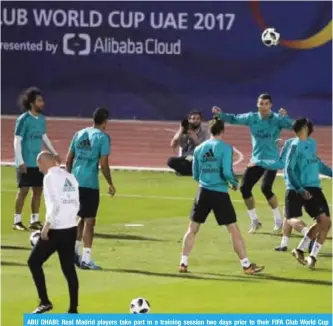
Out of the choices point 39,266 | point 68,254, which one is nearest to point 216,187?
point 68,254

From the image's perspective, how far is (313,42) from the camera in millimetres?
43438

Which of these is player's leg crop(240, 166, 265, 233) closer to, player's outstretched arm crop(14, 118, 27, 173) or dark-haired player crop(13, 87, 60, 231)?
dark-haired player crop(13, 87, 60, 231)

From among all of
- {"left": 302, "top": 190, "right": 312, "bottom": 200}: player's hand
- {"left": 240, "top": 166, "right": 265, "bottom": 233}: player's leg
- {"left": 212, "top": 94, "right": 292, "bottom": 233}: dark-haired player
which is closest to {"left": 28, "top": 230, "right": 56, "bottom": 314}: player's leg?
{"left": 302, "top": 190, "right": 312, "bottom": 200}: player's hand

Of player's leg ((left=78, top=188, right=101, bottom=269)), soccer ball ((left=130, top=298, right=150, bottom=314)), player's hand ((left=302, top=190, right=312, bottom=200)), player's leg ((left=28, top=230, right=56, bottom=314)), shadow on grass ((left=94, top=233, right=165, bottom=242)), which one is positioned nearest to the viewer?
soccer ball ((left=130, top=298, right=150, bottom=314))

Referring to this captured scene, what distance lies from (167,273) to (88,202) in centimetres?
146

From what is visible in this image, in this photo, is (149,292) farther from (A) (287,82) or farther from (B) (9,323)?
(A) (287,82)

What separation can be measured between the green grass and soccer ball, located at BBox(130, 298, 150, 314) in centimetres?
70

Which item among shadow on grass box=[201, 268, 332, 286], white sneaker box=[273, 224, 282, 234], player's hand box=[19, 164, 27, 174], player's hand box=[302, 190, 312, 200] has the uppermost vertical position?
player's hand box=[19, 164, 27, 174]

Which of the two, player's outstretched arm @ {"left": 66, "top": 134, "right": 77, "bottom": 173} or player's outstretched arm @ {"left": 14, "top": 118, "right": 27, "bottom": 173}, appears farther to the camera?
player's outstretched arm @ {"left": 14, "top": 118, "right": 27, "bottom": 173}

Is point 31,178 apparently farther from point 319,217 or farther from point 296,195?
point 319,217

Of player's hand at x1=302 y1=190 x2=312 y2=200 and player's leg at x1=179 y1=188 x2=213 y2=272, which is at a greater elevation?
player's hand at x1=302 y1=190 x2=312 y2=200

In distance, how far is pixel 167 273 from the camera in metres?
18.9

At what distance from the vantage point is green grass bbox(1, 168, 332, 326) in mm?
16750

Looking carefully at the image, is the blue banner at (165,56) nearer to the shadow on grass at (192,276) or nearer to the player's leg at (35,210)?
the player's leg at (35,210)
